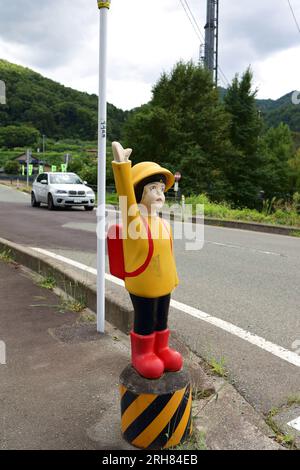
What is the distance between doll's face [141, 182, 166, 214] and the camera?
2408mm

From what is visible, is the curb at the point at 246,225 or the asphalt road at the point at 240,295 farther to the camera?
the curb at the point at 246,225

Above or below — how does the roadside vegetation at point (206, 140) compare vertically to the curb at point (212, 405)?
above

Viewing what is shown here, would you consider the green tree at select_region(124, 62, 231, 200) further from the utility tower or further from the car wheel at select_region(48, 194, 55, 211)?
the car wheel at select_region(48, 194, 55, 211)

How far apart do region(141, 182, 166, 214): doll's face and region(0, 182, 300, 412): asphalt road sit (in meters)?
1.52

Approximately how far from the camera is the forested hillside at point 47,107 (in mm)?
76125

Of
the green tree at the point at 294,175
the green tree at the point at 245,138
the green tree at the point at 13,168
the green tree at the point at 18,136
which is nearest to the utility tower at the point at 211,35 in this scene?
the green tree at the point at 245,138

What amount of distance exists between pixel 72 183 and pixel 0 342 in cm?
1480

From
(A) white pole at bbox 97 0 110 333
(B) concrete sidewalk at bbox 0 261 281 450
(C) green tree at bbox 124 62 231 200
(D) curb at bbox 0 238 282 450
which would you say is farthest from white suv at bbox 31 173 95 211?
(A) white pole at bbox 97 0 110 333

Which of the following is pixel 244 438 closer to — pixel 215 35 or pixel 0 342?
pixel 0 342

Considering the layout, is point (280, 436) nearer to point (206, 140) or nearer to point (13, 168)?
point (206, 140)

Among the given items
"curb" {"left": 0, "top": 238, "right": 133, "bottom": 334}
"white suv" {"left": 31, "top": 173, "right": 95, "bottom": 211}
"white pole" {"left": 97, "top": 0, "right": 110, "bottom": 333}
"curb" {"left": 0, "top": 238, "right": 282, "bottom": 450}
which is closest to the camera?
"curb" {"left": 0, "top": 238, "right": 282, "bottom": 450}

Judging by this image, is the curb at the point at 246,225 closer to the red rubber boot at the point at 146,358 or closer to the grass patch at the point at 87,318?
the grass patch at the point at 87,318

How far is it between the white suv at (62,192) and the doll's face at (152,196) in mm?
15261

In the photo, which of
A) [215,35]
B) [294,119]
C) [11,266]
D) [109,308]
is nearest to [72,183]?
[11,266]
